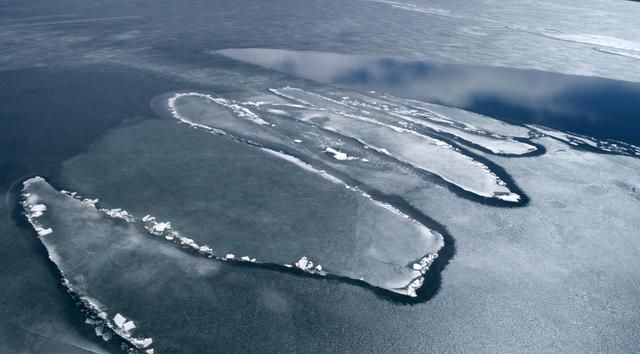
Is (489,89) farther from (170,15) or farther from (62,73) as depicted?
(170,15)

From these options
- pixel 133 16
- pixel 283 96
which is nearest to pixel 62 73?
pixel 283 96

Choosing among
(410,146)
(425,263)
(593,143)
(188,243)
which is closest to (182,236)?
(188,243)

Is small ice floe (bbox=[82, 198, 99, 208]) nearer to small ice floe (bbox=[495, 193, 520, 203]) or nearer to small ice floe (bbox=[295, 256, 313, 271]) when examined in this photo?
small ice floe (bbox=[295, 256, 313, 271])

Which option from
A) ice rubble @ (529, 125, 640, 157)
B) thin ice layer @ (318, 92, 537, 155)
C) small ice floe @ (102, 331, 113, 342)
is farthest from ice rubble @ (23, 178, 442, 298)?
ice rubble @ (529, 125, 640, 157)

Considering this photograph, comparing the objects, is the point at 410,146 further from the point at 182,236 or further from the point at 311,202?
the point at 182,236

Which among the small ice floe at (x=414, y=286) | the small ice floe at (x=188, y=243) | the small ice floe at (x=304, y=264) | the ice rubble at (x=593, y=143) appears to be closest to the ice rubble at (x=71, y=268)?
the small ice floe at (x=188, y=243)

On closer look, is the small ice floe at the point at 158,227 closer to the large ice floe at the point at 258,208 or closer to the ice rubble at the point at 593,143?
the large ice floe at the point at 258,208
